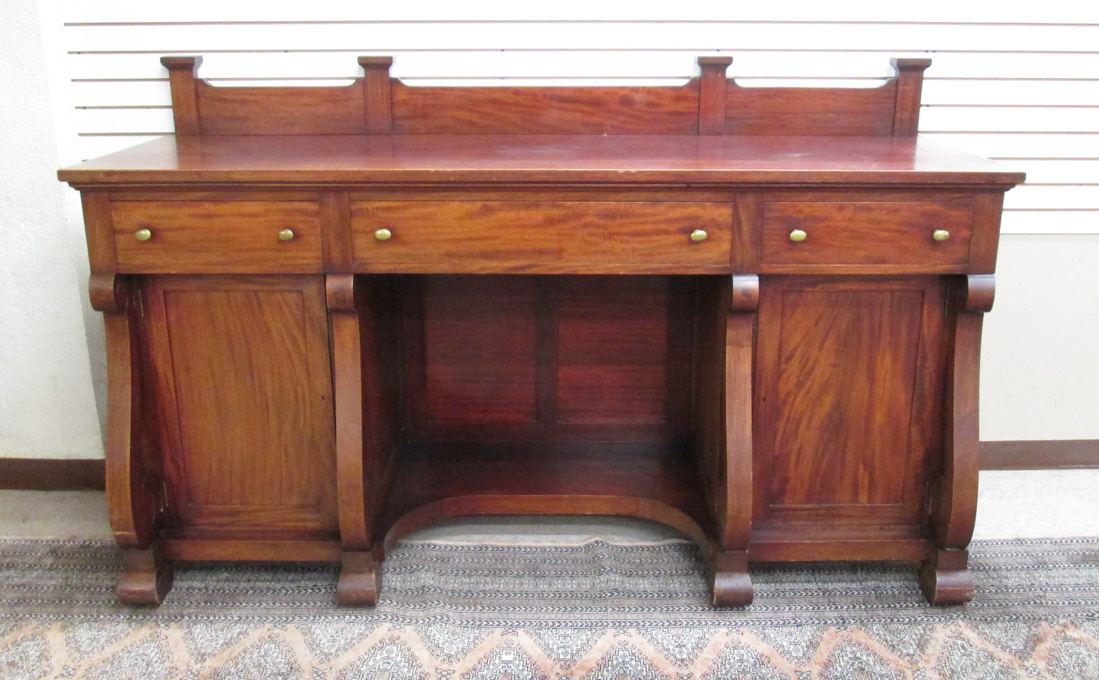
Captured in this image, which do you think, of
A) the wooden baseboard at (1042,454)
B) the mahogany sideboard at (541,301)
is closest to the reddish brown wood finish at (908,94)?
the mahogany sideboard at (541,301)

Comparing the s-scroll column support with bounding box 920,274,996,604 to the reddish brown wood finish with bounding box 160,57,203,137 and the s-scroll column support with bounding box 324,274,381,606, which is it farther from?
the reddish brown wood finish with bounding box 160,57,203,137

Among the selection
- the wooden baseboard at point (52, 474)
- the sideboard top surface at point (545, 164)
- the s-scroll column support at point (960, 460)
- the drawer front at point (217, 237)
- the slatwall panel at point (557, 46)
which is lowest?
the wooden baseboard at point (52, 474)

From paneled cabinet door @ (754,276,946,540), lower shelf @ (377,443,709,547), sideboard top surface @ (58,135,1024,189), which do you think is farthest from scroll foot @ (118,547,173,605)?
paneled cabinet door @ (754,276,946,540)

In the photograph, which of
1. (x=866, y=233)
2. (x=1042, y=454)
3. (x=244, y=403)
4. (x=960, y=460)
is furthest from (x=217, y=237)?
(x=1042, y=454)

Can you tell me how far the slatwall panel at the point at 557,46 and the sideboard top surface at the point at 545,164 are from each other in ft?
0.87

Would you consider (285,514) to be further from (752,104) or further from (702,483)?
(752,104)

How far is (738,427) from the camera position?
191 centimetres

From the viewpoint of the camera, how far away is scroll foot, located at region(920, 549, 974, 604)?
2008 millimetres

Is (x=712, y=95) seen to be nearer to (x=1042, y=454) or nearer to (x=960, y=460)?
(x=960, y=460)

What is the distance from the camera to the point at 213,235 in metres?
1.81

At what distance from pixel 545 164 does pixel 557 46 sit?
63cm

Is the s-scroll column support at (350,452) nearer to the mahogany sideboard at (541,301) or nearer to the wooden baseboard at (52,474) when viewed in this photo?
the mahogany sideboard at (541,301)

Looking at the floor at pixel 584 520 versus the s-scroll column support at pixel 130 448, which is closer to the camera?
the s-scroll column support at pixel 130 448

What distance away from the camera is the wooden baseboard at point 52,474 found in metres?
2.55
